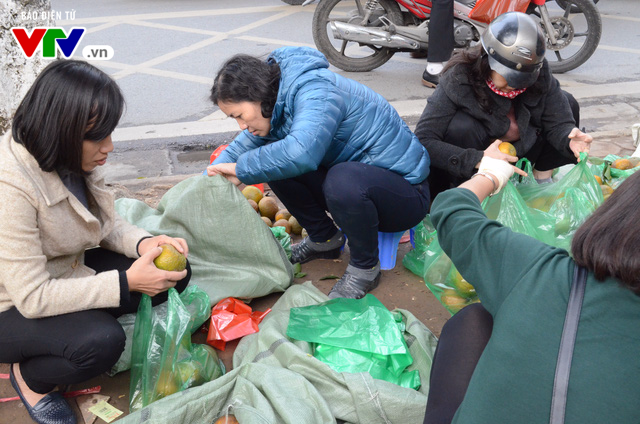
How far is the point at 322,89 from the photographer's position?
243cm

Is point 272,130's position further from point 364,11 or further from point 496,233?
point 364,11

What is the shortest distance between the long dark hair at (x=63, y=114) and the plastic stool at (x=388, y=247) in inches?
A: 56.6

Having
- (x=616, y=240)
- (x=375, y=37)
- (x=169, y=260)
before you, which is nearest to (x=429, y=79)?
(x=375, y=37)

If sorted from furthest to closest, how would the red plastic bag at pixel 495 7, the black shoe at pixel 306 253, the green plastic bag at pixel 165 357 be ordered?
the red plastic bag at pixel 495 7 → the black shoe at pixel 306 253 → the green plastic bag at pixel 165 357

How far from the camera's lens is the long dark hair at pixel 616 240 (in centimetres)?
110

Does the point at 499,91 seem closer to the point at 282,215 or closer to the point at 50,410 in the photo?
the point at 282,215

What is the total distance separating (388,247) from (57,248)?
1.47 m

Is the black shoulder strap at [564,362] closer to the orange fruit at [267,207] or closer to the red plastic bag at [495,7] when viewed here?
the orange fruit at [267,207]

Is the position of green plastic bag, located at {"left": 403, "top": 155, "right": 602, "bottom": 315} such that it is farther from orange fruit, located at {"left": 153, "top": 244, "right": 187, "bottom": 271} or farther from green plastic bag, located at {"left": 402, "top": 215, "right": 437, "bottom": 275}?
orange fruit, located at {"left": 153, "top": 244, "right": 187, "bottom": 271}

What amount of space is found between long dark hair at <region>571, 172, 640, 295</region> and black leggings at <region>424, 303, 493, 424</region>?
1.41 ft

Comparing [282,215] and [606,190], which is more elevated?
[606,190]

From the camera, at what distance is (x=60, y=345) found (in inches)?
75.5

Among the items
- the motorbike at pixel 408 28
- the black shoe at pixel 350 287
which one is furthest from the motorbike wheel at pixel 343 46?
the black shoe at pixel 350 287

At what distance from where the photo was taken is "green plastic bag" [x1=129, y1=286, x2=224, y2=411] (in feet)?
6.62
